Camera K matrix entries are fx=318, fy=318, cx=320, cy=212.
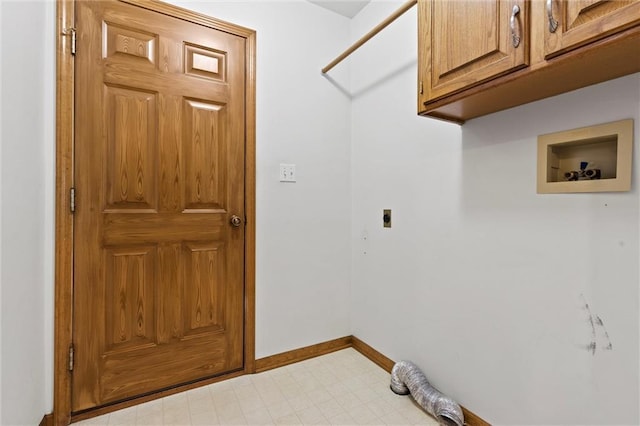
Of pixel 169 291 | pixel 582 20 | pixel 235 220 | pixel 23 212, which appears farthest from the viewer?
pixel 235 220

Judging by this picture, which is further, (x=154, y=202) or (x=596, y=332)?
(x=154, y=202)

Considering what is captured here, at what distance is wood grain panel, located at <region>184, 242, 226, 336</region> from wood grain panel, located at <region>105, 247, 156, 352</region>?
18 cm

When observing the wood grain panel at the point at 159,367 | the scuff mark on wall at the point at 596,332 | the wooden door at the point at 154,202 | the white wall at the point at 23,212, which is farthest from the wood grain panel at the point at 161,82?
the scuff mark on wall at the point at 596,332

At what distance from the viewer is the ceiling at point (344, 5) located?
2094 mm

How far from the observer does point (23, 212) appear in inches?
Answer: 49.3

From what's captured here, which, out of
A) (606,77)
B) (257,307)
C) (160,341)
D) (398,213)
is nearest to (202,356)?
(160,341)

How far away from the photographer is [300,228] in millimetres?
2092

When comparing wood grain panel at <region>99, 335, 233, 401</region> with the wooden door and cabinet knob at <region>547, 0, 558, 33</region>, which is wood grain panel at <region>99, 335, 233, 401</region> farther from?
cabinet knob at <region>547, 0, 558, 33</region>

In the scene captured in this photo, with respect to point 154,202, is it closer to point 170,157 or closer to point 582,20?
point 170,157

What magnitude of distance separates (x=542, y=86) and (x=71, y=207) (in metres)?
1.98

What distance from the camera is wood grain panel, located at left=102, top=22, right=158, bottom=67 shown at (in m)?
1.55

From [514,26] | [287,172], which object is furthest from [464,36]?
[287,172]

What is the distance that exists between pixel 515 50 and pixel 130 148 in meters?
1.68

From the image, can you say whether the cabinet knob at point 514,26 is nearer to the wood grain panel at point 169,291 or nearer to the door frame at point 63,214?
the wood grain panel at point 169,291
